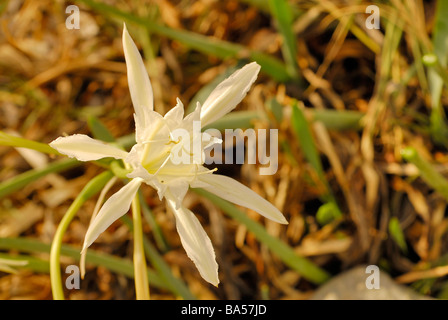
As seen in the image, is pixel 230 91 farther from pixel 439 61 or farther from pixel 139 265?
pixel 439 61

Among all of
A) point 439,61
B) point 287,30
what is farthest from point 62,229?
point 439,61

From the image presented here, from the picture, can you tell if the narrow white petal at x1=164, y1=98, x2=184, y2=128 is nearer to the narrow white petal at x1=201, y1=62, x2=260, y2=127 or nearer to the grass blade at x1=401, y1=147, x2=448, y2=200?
the narrow white petal at x1=201, y1=62, x2=260, y2=127

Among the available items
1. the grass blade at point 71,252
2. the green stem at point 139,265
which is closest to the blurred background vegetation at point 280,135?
the grass blade at point 71,252

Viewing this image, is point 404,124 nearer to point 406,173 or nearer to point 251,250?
point 406,173

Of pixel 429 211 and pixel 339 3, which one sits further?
pixel 339 3

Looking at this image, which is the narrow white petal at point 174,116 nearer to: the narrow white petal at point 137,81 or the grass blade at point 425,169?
the narrow white petal at point 137,81

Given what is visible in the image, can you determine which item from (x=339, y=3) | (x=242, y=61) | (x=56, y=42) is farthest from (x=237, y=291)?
(x=56, y=42)

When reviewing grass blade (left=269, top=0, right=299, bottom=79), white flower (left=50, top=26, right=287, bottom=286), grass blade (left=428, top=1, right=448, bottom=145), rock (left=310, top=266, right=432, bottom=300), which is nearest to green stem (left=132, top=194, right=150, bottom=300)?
white flower (left=50, top=26, right=287, bottom=286)
